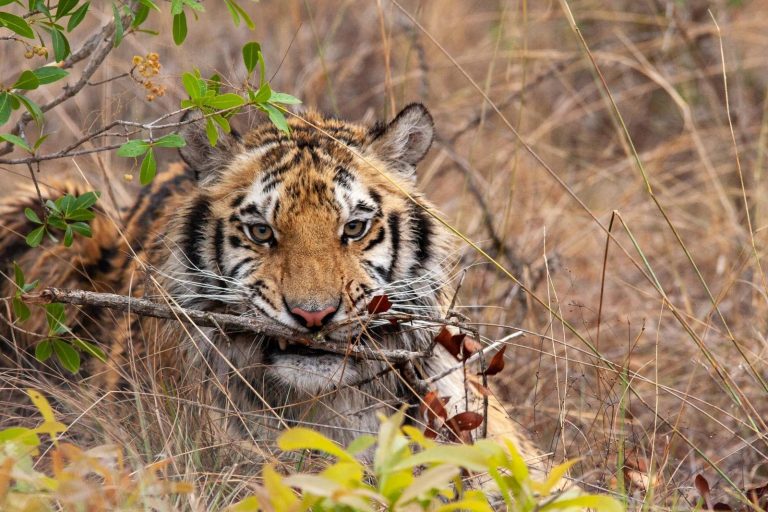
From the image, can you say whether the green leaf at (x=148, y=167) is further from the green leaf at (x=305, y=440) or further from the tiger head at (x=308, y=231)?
the green leaf at (x=305, y=440)

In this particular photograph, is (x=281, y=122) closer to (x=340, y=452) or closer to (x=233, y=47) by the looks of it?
(x=340, y=452)

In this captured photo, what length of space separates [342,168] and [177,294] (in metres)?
0.72

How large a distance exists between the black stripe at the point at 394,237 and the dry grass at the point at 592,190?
0.51 metres

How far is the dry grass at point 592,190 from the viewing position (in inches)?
132

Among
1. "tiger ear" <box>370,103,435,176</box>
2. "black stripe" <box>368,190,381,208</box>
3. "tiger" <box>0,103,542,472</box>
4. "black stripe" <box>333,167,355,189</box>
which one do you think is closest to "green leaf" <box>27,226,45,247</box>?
"tiger" <box>0,103,542,472</box>

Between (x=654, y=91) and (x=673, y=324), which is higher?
(x=654, y=91)

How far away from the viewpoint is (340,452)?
6.32 feet

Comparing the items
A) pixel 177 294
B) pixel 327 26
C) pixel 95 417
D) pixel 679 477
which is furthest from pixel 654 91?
pixel 95 417

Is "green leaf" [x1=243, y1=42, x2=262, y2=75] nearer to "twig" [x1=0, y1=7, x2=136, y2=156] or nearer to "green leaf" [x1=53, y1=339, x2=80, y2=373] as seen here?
"twig" [x1=0, y1=7, x2=136, y2=156]

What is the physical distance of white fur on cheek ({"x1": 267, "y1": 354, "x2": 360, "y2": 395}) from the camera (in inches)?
122

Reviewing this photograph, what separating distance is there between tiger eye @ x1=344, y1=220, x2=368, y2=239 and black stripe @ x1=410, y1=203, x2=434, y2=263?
0.75 ft

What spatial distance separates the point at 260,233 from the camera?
10.5 ft

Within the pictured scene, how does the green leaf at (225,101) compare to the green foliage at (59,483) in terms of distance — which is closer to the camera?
the green foliage at (59,483)

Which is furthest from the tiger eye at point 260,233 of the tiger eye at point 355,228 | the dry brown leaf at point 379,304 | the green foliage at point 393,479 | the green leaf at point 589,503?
the green leaf at point 589,503
